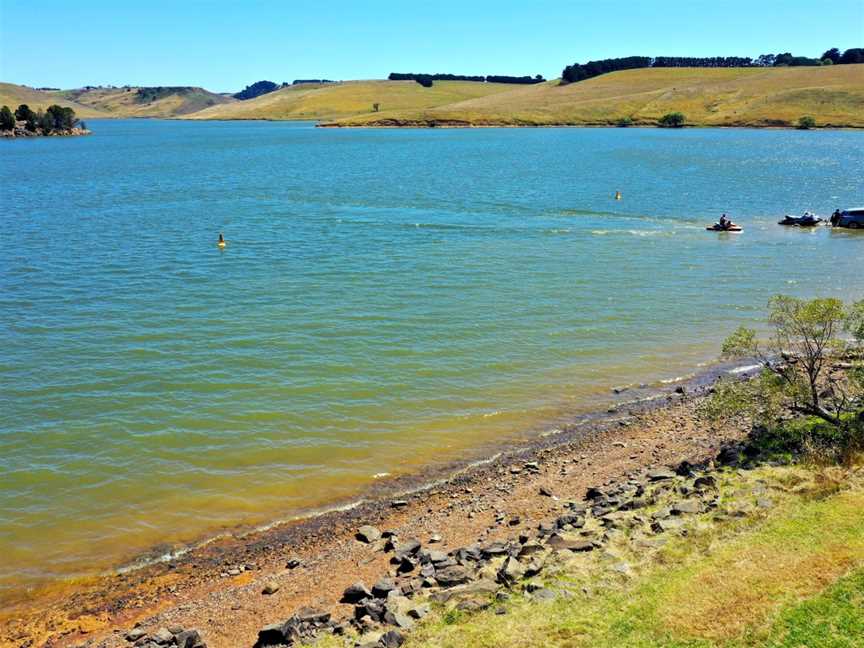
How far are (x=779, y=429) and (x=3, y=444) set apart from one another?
24.7 m

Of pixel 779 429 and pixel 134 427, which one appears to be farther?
pixel 134 427

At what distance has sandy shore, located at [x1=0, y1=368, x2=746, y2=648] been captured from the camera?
1641 cm

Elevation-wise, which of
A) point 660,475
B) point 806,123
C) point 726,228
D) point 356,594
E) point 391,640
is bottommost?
point 356,594

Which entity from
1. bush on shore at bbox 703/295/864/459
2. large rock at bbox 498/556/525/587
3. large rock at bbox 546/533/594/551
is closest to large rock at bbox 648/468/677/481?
bush on shore at bbox 703/295/864/459

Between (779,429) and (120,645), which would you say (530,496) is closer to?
(779,429)

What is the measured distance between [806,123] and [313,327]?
573 feet

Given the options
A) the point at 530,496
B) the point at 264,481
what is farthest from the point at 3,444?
the point at 530,496

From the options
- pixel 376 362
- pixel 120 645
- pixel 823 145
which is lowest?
pixel 120 645

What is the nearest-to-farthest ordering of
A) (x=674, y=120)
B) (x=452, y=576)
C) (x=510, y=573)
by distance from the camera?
(x=510, y=573) < (x=452, y=576) < (x=674, y=120)

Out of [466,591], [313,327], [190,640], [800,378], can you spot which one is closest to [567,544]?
[466,591]

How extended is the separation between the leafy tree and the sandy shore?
176 meters

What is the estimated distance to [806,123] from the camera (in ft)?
572

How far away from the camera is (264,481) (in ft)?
74.3

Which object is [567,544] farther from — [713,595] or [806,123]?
[806,123]
